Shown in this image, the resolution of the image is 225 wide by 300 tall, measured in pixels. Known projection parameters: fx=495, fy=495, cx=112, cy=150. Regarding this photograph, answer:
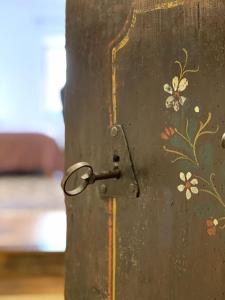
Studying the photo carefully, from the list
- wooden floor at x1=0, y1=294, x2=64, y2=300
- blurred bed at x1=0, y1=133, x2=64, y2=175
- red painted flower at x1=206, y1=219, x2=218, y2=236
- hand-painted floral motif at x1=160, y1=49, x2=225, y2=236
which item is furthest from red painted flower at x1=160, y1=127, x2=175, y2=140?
blurred bed at x1=0, y1=133, x2=64, y2=175

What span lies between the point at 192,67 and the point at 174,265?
0.28 m

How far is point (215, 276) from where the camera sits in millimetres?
643

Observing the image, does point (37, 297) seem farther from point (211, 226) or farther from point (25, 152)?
point (25, 152)

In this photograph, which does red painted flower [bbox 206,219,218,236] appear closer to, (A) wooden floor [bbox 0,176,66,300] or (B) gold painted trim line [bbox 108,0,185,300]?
(B) gold painted trim line [bbox 108,0,185,300]

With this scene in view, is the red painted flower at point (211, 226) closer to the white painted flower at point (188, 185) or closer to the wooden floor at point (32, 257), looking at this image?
the white painted flower at point (188, 185)

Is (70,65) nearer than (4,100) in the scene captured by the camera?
Yes

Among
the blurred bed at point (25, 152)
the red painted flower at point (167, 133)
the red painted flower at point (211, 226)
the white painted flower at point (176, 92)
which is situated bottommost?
the red painted flower at point (211, 226)

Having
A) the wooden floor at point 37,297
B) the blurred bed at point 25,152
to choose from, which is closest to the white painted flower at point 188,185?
the wooden floor at point 37,297

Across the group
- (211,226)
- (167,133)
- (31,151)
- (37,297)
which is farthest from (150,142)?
(31,151)

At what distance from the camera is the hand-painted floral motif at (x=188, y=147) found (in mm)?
642

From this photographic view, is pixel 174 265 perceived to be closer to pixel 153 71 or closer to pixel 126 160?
pixel 126 160

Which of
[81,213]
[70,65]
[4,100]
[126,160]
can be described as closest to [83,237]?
[81,213]

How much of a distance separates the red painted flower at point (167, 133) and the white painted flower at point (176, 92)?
0.10 ft

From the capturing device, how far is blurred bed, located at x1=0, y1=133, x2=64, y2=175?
13.5ft
